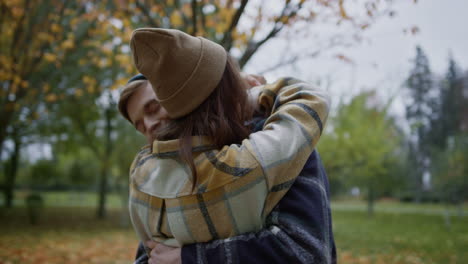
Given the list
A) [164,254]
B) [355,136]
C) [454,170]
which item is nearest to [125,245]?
[355,136]

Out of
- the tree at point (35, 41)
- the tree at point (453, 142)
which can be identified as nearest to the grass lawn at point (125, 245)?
the tree at point (453, 142)

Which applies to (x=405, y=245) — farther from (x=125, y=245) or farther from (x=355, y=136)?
(x=125, y=245)

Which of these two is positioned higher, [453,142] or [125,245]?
[453,142]

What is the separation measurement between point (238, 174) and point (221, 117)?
0.19 meters

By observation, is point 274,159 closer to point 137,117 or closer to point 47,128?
point 137,117

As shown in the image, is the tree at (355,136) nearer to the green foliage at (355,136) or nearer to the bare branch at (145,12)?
the green foliage at (355,136)

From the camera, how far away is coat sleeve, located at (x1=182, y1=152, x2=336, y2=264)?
3.03 feet

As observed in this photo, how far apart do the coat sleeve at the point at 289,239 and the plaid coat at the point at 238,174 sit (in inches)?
1.2

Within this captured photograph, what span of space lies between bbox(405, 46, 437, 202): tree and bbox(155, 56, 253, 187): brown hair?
9344mm

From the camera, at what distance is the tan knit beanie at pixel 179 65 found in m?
0.98

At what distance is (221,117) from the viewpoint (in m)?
1.02

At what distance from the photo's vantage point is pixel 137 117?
1.34m

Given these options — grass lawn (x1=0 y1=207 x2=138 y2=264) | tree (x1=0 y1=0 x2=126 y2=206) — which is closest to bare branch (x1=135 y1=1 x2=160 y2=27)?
tree (x1=0 y1=0 x2=126 y2=206)

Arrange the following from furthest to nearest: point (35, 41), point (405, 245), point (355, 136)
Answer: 1. point (355, 136)
2. point (405, 245)
3. point (35, 41)
